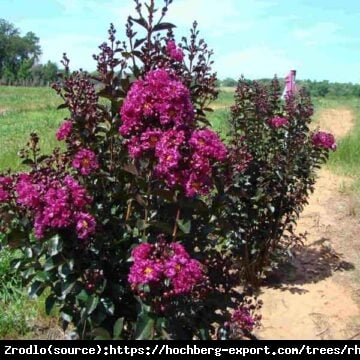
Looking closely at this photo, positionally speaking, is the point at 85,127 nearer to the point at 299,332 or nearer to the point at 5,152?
the point at 299,332

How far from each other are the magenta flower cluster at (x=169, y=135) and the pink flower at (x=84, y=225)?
0.36 metres

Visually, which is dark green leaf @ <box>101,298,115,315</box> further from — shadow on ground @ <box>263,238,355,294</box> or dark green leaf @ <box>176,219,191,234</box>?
shadow on ground @ <box>263,238,355,294</box>

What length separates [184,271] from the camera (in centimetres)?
203

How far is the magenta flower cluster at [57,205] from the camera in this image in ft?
7.00

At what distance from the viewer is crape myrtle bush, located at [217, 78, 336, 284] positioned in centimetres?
427

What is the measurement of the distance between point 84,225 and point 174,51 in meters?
1.20

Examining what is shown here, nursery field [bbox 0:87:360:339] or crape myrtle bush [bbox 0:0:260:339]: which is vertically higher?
crape myrtle bush [bbox 0:0:260:339]

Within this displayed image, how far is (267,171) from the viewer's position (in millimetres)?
4266

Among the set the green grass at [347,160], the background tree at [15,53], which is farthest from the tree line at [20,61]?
the green grass at [347,160]

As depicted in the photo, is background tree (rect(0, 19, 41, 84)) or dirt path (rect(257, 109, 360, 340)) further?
background tree (rect(0, 19, 41, 84))

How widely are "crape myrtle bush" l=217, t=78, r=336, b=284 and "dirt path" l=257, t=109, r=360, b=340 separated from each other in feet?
1.20

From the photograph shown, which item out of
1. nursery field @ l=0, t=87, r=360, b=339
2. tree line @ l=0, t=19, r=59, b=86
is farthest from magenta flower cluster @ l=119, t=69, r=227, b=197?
tree line @ l=0, t=19, r=59, b=86

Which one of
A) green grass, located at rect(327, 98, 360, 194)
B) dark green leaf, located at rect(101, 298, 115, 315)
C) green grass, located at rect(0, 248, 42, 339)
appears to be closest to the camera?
dark green leaf, located at rect(101, 298, 115, 315)
